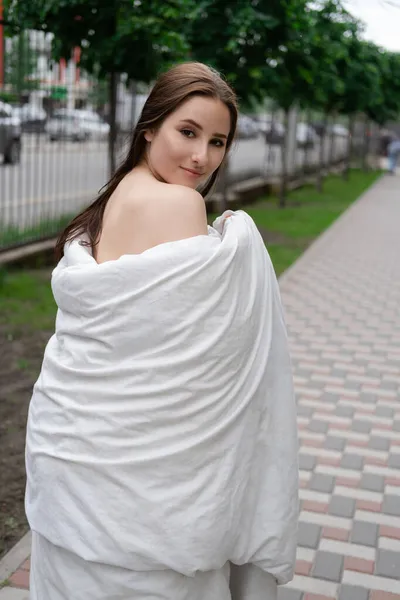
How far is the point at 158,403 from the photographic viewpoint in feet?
5.53

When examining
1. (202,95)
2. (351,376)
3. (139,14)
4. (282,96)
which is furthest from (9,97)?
(202,95)

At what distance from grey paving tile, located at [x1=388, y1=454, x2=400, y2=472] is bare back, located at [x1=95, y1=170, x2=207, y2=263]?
290cm

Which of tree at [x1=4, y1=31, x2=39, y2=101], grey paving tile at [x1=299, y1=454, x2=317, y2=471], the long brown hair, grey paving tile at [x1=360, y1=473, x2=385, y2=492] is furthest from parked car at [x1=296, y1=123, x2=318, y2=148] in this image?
the long brown hair

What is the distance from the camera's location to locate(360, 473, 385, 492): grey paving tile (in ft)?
13.1

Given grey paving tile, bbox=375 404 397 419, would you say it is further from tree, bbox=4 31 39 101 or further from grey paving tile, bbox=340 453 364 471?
tree, bbox=4 31 39 101

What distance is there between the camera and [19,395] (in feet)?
16.4

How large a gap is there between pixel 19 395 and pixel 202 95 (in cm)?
352

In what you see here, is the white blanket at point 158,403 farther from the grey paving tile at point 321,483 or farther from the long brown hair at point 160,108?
the grey paving tile at point 321,483

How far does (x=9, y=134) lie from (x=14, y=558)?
5679 millimetres

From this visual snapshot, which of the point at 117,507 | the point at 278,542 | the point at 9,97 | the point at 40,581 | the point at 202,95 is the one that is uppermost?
the point at 202,95

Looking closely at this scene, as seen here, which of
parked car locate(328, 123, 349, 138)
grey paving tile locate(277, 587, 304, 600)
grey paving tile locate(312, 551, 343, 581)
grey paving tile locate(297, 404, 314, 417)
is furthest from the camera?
parked car locate(328, 123, 349, 138)

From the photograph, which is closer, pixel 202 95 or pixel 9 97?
pixel 202 95

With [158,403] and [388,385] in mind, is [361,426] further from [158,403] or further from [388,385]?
[158,403]

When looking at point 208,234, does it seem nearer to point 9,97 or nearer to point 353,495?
point 353,495
